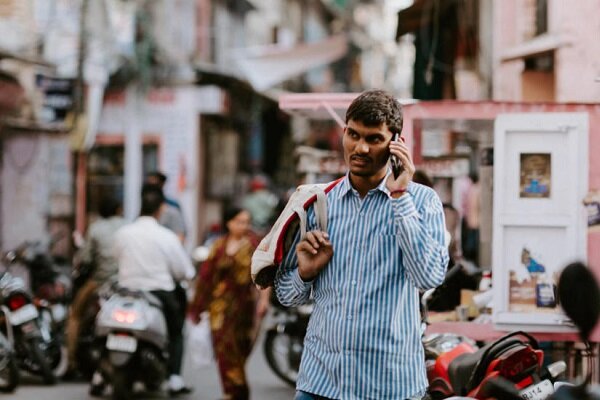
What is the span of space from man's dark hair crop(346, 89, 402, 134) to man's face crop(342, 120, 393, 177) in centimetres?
2

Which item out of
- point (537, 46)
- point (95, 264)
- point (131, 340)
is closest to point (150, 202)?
point (131, 340)

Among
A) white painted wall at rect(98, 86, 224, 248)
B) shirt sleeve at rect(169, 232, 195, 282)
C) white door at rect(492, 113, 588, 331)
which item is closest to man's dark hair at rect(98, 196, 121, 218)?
shirt sleeve at rect(169, 232, 195, 282)

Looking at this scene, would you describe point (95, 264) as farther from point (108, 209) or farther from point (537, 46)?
point (537, 46)

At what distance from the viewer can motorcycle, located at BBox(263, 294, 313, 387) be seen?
10.9 meters

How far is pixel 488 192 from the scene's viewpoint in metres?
9.27

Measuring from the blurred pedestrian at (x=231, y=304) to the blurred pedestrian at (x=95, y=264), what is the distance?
189 cm

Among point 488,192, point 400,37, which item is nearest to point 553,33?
point 488,192

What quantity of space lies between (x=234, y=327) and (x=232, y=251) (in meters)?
0.58

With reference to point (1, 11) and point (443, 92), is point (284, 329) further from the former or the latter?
point (1, 11)

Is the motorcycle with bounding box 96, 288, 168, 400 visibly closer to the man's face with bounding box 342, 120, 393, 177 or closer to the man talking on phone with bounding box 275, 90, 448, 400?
the man talking on phone with bounding box 275, 90, 448, 400

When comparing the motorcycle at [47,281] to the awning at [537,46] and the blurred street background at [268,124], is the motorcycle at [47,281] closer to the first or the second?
the blurred street background at [268,124]

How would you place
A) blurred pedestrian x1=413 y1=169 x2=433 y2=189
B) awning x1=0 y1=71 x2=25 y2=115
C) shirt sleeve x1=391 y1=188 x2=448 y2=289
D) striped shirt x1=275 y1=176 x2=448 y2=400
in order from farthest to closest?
awning x1=0 y1=71 x2=25 y2=115 < blurred pedestrian x1=413 y1=169 x2=433 y2=189 < striped shirt x1=275 y1=176 x2=448 y2=400 < shirt sleeve x1=391 y1=188 x2=448 y2=289

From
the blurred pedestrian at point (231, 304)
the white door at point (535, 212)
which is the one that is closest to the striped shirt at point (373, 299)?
the white door at point (535, 212)

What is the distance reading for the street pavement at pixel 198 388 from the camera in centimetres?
1031
